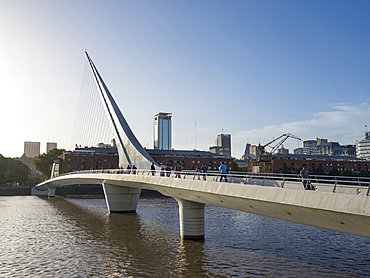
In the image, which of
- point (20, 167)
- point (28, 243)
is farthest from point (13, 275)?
point (20, 167)

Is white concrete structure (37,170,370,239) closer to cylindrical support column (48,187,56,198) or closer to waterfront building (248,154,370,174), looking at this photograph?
cylindrical support column (48,187,56,198)

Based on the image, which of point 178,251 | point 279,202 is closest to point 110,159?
point 178,251

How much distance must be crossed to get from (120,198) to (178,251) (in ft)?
84.8

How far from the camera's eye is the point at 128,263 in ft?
69.4

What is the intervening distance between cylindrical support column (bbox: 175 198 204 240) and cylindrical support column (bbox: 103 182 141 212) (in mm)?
21420

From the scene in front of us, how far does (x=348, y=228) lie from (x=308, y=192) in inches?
78.5

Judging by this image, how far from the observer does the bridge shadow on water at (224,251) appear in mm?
19062

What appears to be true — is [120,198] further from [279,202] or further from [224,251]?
[279,202]

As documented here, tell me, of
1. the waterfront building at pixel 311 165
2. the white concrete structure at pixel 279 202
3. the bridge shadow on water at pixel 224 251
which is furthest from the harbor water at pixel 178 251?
the waterfront building at pixel 311 165

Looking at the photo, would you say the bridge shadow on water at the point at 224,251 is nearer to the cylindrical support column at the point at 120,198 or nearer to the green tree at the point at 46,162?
the cylindrical support column at the point at 120,198

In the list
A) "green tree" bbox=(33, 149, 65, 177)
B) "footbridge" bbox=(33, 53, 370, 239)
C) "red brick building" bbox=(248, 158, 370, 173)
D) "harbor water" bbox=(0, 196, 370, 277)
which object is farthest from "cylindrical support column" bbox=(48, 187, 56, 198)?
"red brick building" bbox=(248, 158, 370, 173)

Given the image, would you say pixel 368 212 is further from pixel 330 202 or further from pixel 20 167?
pixel 20 167

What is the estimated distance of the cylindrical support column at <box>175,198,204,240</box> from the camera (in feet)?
89.7

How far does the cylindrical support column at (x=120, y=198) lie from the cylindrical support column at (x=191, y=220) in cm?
2142
